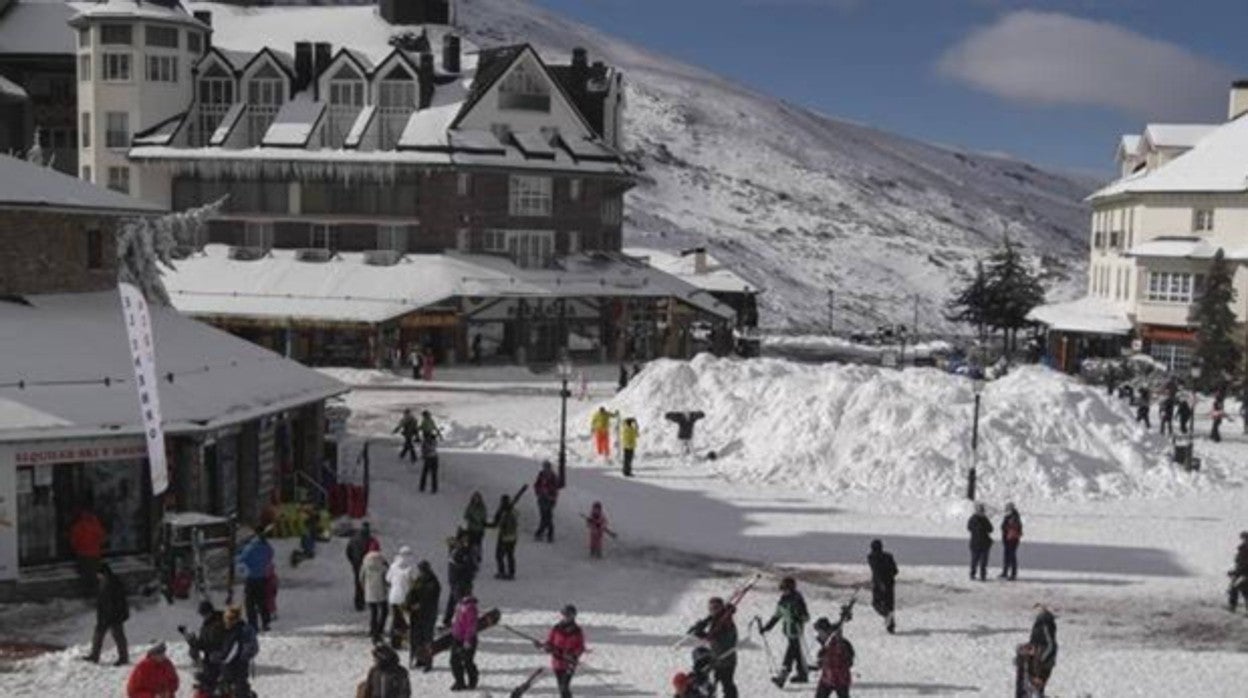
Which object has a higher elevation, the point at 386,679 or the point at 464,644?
the point at 386,679

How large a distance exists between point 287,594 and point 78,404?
4534mm

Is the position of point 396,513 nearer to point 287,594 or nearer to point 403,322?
point 287,594

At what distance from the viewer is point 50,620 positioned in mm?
20203

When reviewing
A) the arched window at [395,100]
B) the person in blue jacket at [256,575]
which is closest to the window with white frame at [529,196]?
the arched window at [395,100]

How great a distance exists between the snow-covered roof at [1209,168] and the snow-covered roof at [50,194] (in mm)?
51649

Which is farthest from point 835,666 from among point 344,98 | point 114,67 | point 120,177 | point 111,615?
point 114,67

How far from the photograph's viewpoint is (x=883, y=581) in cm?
2056

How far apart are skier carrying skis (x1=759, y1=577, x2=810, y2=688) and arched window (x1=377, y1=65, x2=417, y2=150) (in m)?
47.6

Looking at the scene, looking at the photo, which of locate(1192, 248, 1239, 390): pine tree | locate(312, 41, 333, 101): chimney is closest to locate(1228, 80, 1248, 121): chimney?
locate(1192, 248, 1239, 390): pine tree

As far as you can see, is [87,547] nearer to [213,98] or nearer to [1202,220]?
[213,98]

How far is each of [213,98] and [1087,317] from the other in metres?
44.7

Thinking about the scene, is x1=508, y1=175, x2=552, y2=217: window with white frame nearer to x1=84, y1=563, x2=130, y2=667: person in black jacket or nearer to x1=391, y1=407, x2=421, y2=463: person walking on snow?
Result: x1=391, y1=407, x2=421, y2=463: person walking on snow

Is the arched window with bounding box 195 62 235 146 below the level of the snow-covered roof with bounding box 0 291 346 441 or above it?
above

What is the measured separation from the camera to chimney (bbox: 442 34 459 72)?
2559 inches
